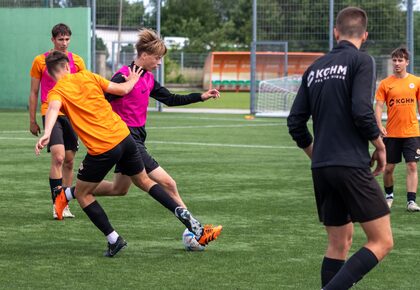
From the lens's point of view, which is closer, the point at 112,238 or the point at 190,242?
the point at 112,238

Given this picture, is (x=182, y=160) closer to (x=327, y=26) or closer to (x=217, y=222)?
(x=217, y=222)

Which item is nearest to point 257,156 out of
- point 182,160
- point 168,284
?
point 182,160

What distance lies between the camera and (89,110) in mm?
8797

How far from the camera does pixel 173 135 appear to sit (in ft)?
78.7

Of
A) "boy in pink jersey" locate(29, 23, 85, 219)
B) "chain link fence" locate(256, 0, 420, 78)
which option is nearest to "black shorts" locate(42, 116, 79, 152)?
"boy in pink jersey" locate(29, 23, 85, 219)

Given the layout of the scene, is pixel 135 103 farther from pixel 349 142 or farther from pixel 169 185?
pixel 349 142

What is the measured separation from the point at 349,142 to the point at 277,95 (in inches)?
1085

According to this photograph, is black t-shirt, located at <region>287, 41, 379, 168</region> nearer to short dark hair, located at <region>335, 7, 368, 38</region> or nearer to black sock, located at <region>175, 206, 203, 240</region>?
short dark hair, located at <region>335, 7, 368, 38</region>

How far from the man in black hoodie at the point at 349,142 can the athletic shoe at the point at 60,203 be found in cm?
471

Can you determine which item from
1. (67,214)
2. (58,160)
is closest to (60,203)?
(67,214)

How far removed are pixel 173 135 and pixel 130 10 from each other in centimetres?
1415

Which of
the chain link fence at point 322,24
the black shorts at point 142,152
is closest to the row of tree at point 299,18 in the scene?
the chain link fence at point 322,24

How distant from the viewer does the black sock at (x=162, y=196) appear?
9297 millimetres

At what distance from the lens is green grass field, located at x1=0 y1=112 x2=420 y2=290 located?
26.4 feet
